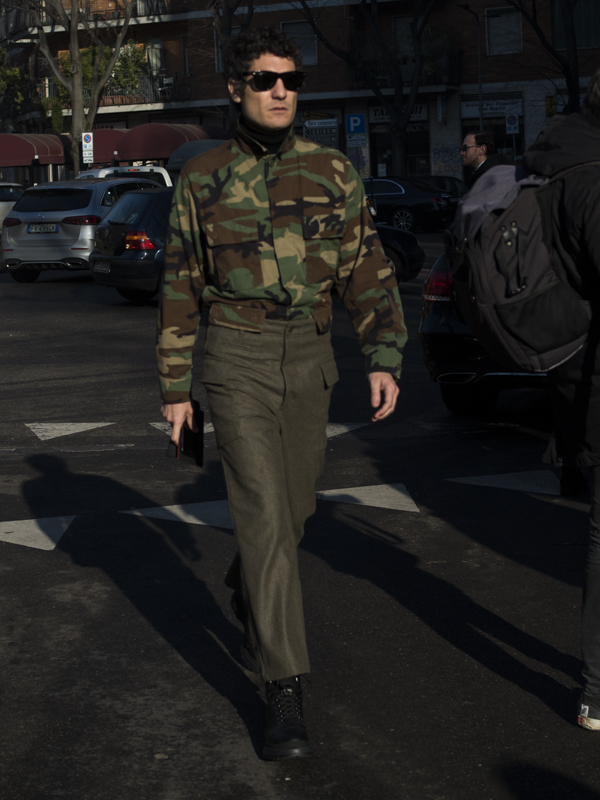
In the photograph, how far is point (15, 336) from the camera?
1394 cm

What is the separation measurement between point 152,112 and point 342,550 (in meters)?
50.4

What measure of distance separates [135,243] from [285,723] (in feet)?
44.5

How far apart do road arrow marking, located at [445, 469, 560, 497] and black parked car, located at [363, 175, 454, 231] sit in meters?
27.4

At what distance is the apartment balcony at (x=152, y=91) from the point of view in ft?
172

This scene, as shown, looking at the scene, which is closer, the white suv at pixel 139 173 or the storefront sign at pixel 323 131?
the white suv at pixel 139 173

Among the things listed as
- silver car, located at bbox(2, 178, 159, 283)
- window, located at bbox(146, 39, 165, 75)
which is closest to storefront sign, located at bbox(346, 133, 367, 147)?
window, located at bbox(146, 39, 165, 75)

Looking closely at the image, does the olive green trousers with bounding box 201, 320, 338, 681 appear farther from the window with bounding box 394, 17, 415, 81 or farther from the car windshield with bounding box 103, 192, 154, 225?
the window with bounding box 394, 17, 415, 81

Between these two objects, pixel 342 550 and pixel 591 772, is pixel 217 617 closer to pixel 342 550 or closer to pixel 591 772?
pixel 342 550

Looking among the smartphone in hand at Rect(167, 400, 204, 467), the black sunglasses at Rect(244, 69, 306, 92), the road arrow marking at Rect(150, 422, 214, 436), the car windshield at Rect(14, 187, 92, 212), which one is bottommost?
the road arrow marking at Rect(150, 422, 214, 436)

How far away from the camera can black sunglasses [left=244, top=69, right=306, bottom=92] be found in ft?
11.1

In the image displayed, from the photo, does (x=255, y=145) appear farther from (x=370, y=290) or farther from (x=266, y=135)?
(x=370, y=290)

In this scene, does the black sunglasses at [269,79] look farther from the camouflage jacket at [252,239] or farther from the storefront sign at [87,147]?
the storefront sign at [87,147]

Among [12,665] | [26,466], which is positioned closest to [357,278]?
[12,665]

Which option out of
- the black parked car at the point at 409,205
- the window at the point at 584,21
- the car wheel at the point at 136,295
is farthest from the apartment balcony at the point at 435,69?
the car wheel at the point at 136,295
